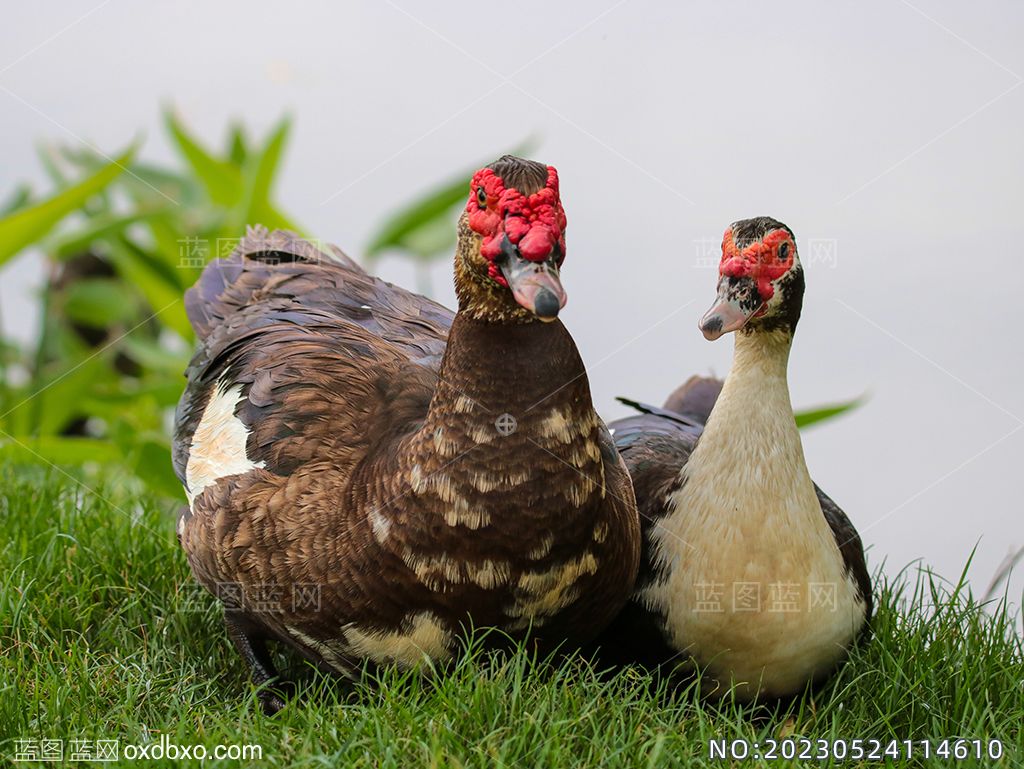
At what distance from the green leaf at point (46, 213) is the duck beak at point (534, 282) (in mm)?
3218

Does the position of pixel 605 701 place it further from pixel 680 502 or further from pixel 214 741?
pixel 214 741

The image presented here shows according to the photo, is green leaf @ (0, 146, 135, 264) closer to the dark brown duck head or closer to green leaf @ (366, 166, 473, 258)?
green leaf @ (366, 166, 473, 258)

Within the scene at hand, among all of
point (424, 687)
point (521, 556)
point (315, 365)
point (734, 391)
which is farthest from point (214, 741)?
point (734, 391)

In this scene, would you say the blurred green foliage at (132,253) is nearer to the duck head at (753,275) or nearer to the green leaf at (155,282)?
the green leaf at (155,282)

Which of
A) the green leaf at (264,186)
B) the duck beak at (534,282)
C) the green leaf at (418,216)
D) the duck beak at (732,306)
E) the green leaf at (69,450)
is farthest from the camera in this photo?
the green leaf at (418,216)

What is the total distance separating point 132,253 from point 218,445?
124 inches

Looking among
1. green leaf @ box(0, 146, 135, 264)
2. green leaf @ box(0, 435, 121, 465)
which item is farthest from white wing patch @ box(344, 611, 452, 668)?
green leaf @ box(0, 146, 135, 264)

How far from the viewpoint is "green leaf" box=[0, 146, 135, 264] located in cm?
504

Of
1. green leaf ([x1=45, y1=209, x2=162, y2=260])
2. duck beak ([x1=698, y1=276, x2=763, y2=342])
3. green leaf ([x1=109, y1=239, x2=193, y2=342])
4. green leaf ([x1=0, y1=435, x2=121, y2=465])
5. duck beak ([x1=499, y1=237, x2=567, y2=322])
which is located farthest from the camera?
green leaf ([x1=109, y1=239, x2=193, y2=342])

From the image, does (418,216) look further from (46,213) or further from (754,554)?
(754,554)

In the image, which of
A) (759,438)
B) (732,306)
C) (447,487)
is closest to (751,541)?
(759,438)

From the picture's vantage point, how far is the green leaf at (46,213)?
5.04m

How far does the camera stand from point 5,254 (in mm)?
5180

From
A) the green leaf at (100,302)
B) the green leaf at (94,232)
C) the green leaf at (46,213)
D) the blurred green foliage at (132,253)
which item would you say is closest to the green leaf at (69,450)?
the blurred green foliage at (132,253)
